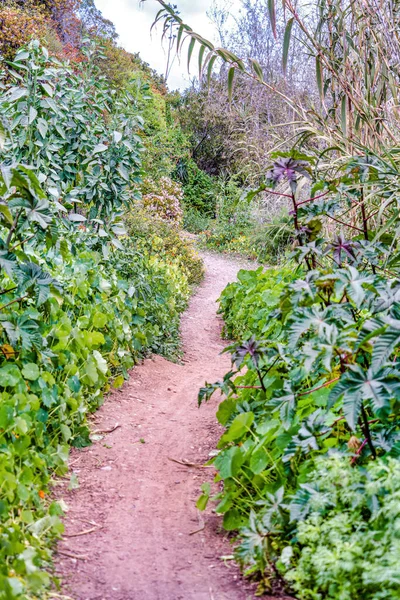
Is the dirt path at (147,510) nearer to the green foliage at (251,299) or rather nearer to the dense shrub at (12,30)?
the green foliage at (251,299)

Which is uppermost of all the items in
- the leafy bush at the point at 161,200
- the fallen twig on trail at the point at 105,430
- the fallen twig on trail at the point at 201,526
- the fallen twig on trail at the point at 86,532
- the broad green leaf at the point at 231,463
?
the leafy bush at the point at 161,200

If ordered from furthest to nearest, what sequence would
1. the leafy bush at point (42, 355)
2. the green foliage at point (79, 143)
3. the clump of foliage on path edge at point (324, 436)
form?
the green foliage at point (79, 143) → the leafy bush at point (42, 355) → the clump of foliage on path edge at point (324, 436)

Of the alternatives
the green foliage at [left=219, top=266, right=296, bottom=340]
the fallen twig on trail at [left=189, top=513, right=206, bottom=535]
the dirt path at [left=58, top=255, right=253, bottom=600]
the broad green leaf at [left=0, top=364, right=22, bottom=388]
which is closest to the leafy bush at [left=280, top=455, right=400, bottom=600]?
the dirt path at [left=58, top=255, right=253, bottom=600]

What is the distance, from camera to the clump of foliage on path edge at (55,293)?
7.48ft

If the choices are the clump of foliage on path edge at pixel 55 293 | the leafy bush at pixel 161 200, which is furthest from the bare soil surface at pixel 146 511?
the leafy bush at pixel 161 200

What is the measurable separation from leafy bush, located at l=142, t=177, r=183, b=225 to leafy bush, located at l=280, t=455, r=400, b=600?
31.4 feet

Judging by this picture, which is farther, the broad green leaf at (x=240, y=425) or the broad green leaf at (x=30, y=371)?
the broad green leaf at (x=30, y=371)

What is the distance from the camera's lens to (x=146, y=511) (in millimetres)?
2689

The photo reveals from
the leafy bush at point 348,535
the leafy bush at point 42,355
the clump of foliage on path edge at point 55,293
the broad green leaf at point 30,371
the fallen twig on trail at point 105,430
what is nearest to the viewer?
the leafy bush at point 348,535

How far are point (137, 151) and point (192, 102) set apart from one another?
1650 centimetres

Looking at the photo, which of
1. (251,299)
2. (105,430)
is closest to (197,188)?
Result: (251,299)

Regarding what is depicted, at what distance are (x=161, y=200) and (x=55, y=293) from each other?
388 inches

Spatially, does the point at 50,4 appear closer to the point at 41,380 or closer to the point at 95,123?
the point at 95,123

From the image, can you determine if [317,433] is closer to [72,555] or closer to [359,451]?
[359,451]
